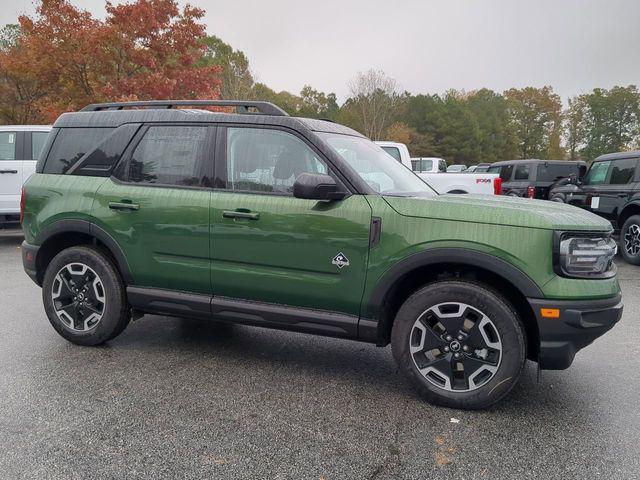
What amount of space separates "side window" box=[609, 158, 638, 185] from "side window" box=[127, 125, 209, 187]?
8.38m

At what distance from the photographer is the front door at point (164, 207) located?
383 centimetres

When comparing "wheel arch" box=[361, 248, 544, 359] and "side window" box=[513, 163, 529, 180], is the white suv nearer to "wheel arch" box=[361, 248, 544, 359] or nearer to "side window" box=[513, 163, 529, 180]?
"wheel arch" box=[361, 248, 544, 359]

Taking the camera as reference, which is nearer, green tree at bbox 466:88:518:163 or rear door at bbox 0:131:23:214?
rear door at bbox 0:131:23:214

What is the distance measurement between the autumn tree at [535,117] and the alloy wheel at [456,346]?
82117 mm

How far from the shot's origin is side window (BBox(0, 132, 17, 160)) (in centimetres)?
960

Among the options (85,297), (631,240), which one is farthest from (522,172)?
(85,297)

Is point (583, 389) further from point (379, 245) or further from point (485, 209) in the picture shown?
point (379, 245)

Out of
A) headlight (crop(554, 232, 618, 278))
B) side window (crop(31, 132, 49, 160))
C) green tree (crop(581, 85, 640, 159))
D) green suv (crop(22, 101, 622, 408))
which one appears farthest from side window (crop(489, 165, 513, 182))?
green tree (crop(581, 85, 640, 159))

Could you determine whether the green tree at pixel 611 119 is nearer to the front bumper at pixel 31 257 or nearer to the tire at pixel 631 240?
the tire at pixel 631 240

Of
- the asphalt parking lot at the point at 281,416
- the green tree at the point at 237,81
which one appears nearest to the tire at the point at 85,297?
the asphalt parking lot at the point at 281,416

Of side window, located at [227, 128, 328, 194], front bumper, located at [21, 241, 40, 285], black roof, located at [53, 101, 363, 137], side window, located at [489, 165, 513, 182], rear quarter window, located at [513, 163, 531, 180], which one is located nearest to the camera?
side window, located at [227, 128, 328, 194]

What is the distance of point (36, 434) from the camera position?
2.88 meters

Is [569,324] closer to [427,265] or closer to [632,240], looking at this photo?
[427,265]

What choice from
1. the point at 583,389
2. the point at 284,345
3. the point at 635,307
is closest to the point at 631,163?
the point at 635,307
